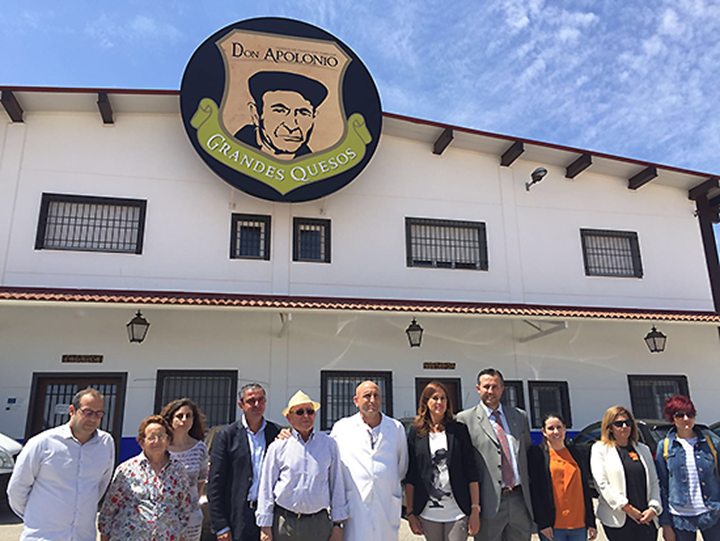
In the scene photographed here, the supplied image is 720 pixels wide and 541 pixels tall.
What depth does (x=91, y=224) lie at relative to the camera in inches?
414

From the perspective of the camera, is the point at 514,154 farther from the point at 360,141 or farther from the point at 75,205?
the point at 75,205

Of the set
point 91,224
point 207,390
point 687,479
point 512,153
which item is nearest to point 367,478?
point 687,479

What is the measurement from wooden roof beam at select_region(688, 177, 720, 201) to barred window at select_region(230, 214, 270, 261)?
1061 centimetres

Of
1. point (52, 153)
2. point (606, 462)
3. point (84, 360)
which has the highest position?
point (52, 153)

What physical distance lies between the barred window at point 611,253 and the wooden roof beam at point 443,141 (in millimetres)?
3811

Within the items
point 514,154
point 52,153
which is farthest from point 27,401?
point 514,154

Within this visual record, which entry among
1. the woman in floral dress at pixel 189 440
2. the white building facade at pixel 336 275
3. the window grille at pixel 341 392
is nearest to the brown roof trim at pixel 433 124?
the white building facade at pixel 336 275

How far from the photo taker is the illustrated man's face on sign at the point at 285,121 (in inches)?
442

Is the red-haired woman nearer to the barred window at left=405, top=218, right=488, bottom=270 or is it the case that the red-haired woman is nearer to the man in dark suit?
the man in dark suit

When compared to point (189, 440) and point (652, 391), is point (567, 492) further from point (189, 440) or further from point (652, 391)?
point (652, 391)

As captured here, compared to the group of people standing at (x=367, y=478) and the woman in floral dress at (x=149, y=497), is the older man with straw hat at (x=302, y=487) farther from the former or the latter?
the woman in floral dress at (x=149, y=497)

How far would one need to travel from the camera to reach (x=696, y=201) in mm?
13836

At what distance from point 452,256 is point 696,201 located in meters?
6.89

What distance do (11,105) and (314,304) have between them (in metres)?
6.94
